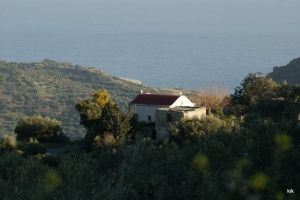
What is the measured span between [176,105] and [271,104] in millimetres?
15220

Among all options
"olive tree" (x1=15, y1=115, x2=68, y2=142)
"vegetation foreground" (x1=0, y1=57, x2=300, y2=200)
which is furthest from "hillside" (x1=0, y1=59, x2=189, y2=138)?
"vegetation foreground" (x1=0, y1=57, x2=300, y2=200)

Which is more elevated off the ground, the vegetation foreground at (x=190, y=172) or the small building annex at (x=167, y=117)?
the small building annex at (x=167, y=117)

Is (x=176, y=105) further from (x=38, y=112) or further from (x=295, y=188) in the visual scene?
(x=38, y=112)

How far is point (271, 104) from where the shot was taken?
18609mm

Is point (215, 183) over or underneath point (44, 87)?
underneath

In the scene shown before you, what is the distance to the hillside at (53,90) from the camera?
259ft

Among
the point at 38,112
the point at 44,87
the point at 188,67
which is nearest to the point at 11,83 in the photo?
the point at 44,87

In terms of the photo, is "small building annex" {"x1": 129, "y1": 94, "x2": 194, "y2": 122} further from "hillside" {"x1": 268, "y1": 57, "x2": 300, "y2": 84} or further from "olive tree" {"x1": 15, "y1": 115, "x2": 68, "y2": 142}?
"hillside" {"x1": 268, "y1": 57, "x2": 300, "y2": 84}

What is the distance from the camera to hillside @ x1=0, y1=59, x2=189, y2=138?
7881cm

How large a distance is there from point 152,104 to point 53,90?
61.8m

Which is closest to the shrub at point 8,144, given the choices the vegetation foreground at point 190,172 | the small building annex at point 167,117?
the small building annex at point 167,117

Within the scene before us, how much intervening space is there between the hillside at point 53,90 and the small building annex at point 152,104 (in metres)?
33.3

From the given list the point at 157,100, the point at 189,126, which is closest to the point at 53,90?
the point at 157,100

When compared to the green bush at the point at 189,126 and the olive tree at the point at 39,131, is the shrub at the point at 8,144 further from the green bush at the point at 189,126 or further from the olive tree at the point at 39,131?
the green bush at the point at 189,126
